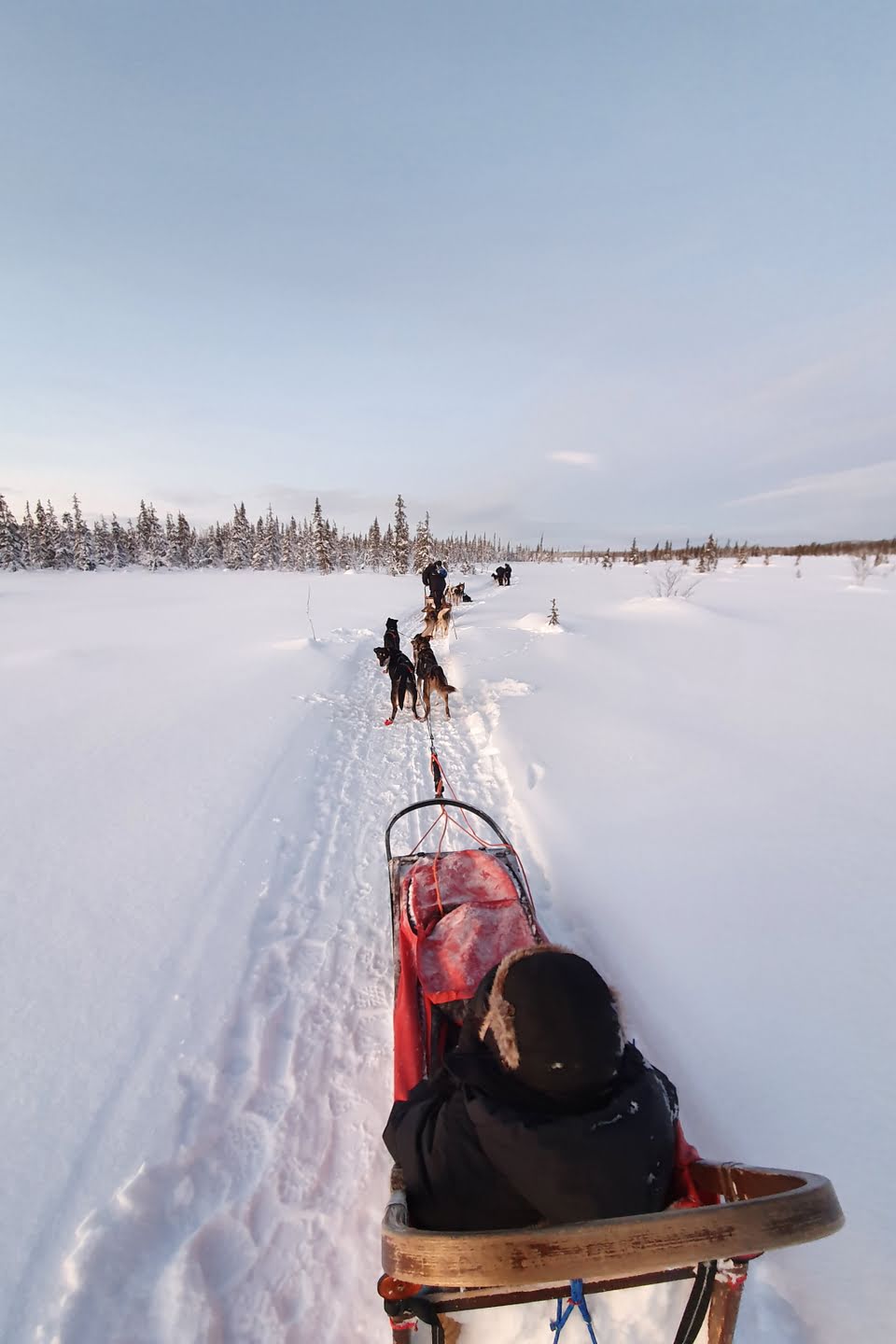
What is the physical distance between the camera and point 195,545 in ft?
207

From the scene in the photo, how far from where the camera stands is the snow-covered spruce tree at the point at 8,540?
44000 millimetres

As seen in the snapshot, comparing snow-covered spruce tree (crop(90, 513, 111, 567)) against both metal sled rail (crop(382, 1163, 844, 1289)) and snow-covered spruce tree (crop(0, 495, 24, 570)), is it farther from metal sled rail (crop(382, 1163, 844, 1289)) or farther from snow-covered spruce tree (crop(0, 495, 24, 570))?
metal sled rail (crop(382, 1163, 844, 1289))

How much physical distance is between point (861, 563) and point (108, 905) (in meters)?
30.9

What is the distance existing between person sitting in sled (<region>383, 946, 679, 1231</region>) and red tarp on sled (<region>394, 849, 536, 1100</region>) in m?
0.61

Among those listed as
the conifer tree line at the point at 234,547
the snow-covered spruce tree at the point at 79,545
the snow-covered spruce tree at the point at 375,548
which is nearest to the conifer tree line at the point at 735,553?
the conifer tree line at the point at 234,547

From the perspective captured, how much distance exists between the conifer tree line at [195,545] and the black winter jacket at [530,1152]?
4460 centimetres

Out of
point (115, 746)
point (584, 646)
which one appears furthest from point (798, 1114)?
point (584, 646)

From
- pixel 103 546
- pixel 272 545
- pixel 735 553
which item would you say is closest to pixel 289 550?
pixel 272 545

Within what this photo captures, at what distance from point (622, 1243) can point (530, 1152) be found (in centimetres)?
33

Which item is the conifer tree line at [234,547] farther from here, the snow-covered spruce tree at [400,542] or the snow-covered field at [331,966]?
the snow-covered field at [331,966]

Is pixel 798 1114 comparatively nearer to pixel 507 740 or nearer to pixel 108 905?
pixel 108 905

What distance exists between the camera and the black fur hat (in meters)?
1.29

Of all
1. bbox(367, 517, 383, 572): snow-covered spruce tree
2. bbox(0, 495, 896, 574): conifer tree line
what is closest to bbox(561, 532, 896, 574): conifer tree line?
bbox(0, 495, 896, 574): conifer tree line

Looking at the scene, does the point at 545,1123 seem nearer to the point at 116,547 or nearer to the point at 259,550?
the point at 259,550
